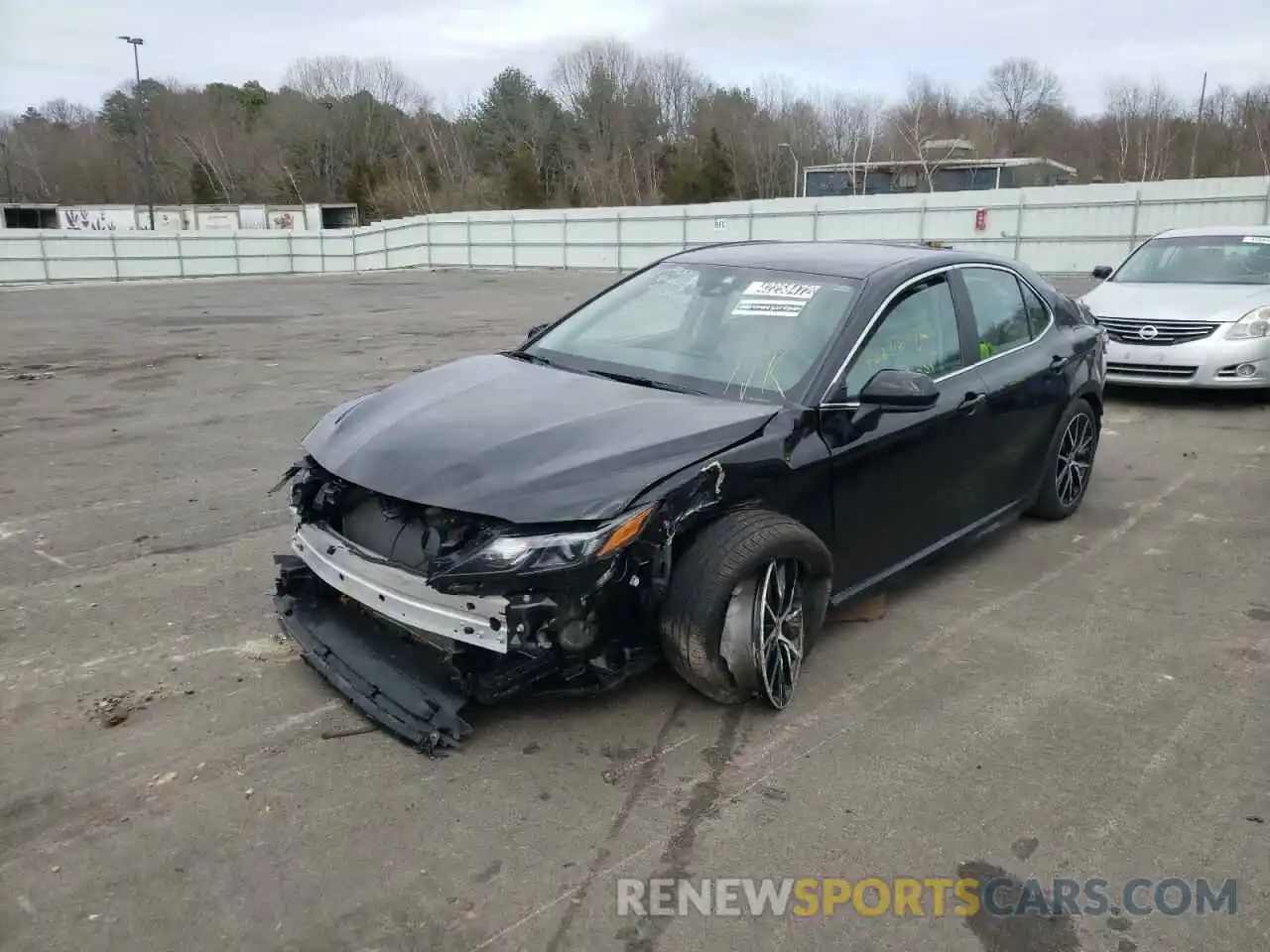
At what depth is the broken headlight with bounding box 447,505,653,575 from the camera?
3.04 metres

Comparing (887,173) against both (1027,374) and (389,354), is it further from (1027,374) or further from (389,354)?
(1027,374)

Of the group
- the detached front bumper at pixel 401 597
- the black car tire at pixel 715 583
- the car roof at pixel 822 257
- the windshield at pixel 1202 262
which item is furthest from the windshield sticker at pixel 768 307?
the windshield at pixel 1202 262

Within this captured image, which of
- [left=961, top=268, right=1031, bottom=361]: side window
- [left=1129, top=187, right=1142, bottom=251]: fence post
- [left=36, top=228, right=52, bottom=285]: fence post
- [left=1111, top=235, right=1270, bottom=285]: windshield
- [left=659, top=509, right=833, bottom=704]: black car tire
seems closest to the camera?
[left=659, top=509, right=833, bottom=704]: black car tire

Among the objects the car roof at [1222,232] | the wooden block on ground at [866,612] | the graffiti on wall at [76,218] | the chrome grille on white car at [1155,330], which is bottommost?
the wooden block on ground at [866,612]

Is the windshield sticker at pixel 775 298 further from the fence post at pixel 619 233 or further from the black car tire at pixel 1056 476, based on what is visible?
the fence post at pixel 619 233

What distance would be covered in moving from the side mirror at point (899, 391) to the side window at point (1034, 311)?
6.11ft

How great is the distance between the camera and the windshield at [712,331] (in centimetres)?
406

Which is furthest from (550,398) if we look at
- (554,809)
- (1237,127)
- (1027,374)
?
(1237,127)

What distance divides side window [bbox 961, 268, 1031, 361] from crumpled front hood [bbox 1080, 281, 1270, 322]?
4257mm

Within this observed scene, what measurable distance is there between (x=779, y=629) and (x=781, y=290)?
63.8 inches

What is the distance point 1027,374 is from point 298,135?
298 feet

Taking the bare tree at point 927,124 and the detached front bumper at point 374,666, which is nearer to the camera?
the detached front bumper at point 374,666

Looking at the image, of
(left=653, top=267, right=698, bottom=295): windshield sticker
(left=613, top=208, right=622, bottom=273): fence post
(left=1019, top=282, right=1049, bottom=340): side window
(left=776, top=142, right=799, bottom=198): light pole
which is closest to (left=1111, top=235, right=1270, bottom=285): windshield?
(left=1019, top=282, right=1049, bottom=340): side window

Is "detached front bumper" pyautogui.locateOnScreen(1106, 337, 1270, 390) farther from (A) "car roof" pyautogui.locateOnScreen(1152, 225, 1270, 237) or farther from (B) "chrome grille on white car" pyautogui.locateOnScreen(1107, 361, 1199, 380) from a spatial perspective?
(A) "car roof" pyautogui.locateOnScreen(1152, 225, 1270, 237)
